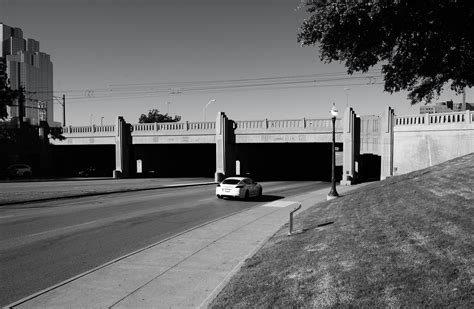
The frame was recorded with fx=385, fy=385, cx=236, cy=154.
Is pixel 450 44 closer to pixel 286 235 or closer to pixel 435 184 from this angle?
pixel 435 184

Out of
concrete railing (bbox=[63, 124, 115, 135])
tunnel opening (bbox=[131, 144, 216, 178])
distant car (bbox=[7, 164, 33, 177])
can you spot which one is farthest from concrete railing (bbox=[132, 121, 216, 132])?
distant car (bbox=[7, 164, 33, 177])

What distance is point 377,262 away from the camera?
6914 mm

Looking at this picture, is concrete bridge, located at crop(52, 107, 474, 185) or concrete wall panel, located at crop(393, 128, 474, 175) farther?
concrete bridge, located at crop(52, 107, 474, 185)

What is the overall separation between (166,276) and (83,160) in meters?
54.4

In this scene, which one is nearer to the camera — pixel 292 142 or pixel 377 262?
pixel 377 262

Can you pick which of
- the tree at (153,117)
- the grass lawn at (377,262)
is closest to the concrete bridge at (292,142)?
the grass lawn at (377,262)

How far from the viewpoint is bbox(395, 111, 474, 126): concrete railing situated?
72.2 ft

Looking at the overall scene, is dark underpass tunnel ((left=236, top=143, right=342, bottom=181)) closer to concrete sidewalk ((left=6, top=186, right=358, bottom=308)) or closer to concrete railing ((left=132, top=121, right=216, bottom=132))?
concrete railing ((left=132, top=121, right=216, bottom=132))

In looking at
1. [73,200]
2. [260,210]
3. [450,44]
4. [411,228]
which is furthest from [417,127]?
[73,200]

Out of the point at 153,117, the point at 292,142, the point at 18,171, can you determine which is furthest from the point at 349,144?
the point at 153,117

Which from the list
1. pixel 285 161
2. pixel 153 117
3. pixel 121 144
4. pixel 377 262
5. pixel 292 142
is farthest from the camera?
pixel 153 117

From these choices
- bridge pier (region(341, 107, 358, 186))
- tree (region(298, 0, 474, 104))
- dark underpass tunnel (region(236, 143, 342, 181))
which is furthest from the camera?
dark underpass tunnel (region(236, 143, 342, 181))

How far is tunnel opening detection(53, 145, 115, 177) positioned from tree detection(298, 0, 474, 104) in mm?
46460

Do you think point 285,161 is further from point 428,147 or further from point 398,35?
point 398,35
